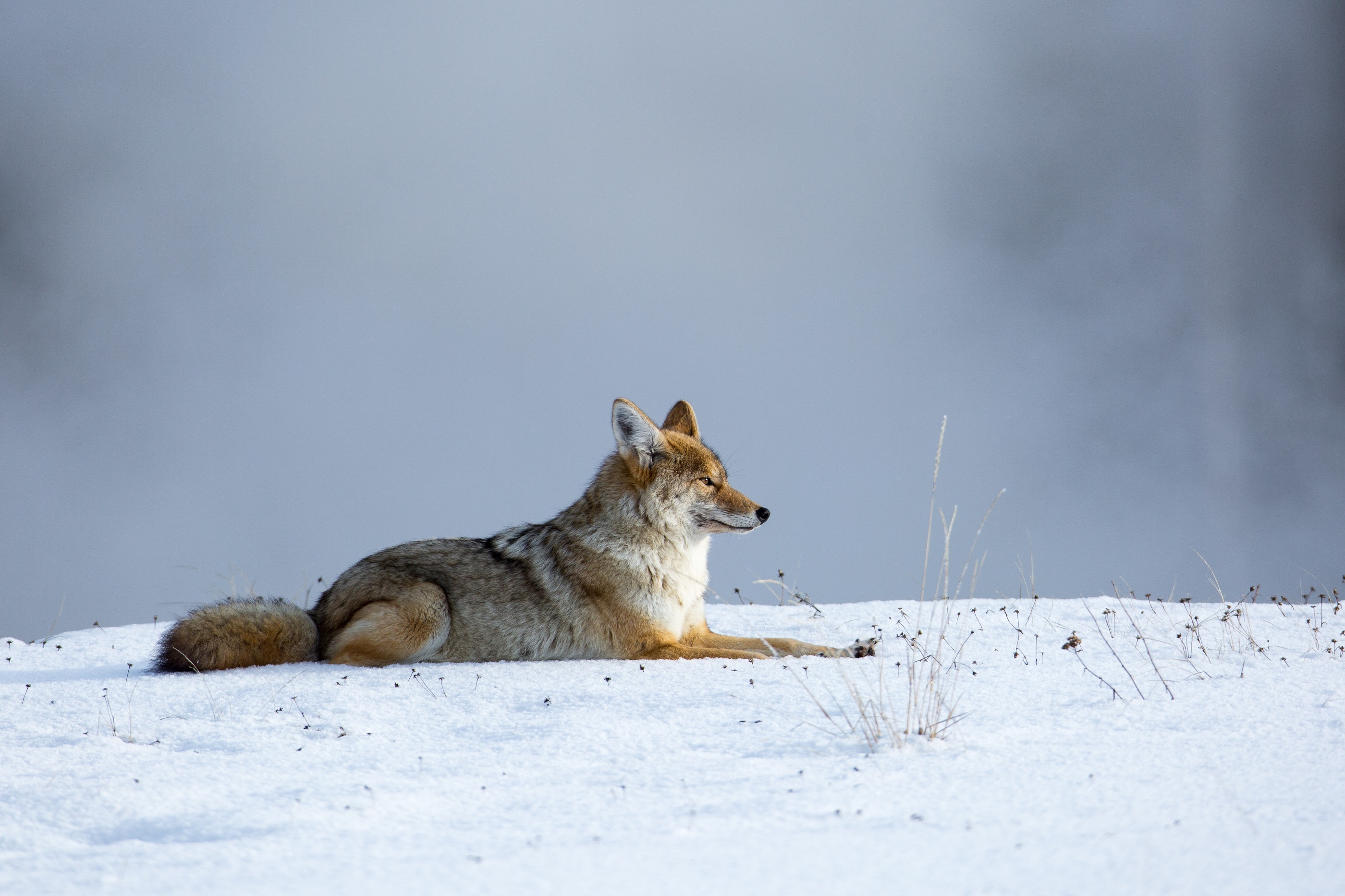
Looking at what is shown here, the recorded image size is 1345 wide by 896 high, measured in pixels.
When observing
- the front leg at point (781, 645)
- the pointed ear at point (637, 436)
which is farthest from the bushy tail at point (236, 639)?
the front leg at point (781, 645)

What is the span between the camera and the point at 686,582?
7.07 m

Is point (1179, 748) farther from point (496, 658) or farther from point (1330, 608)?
point (1330, 608)

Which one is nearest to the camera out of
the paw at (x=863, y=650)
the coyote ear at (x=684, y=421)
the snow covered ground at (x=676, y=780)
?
the snow covered ground at (x=676, y=780)

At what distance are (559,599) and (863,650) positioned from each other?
7.26ft

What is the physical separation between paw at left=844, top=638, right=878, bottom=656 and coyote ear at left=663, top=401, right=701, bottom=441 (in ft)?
6.98

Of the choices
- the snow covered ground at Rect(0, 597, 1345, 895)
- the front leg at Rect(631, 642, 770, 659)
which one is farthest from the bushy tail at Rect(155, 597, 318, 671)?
the front leg at Rect(631, 642, 770, 659)

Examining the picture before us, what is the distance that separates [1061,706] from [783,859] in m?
2.61

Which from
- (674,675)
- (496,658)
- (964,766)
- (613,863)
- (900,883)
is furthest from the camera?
(496,658)

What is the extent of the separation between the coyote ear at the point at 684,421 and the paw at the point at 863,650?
2.13 m

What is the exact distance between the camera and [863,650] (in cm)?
661

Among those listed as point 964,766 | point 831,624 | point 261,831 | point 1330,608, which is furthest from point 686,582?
point 1330,608

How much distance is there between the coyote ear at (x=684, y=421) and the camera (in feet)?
25.7

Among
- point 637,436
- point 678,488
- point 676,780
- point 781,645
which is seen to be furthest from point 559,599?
point 676,780

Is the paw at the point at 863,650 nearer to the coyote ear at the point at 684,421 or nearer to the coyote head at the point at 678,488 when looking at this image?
the coyote head at the point at 678,488
